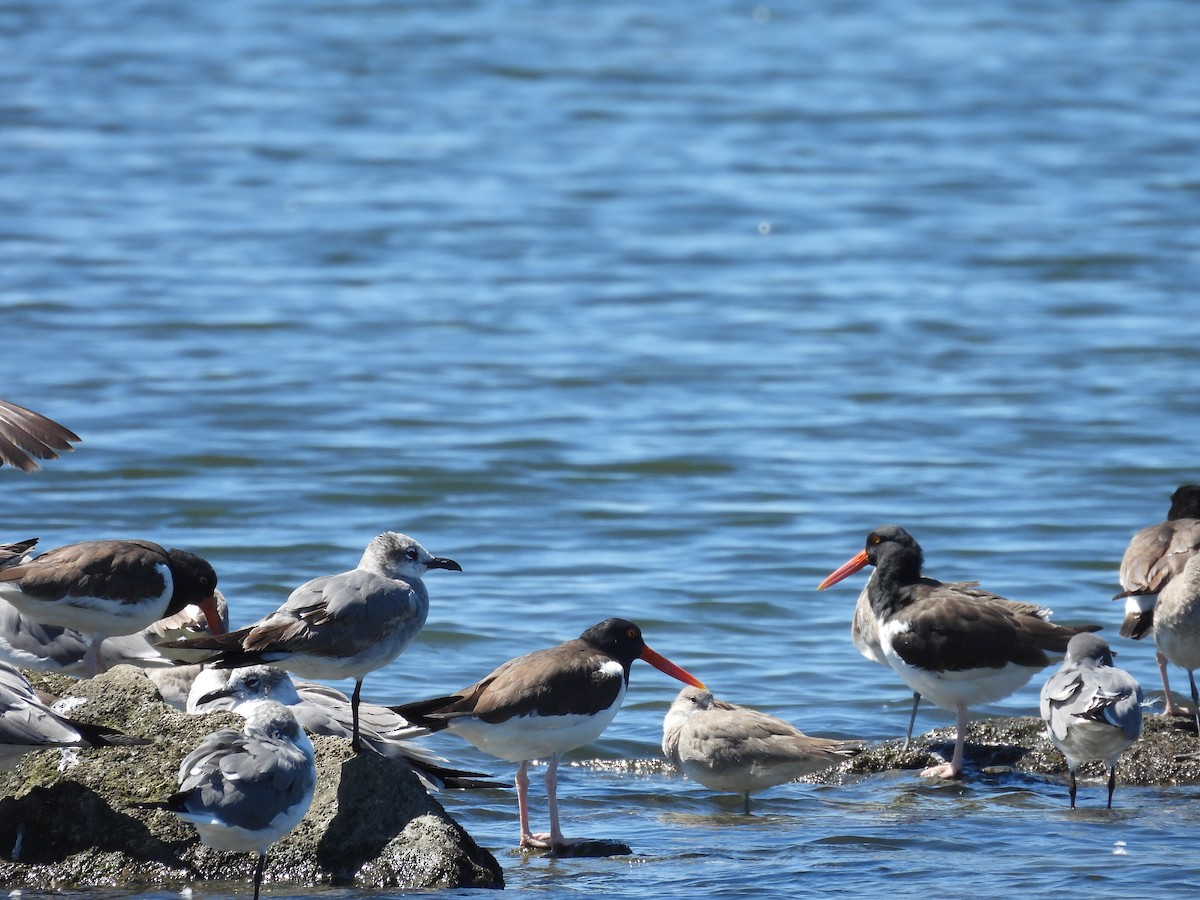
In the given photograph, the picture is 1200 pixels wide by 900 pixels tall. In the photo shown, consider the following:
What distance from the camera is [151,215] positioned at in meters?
26.7

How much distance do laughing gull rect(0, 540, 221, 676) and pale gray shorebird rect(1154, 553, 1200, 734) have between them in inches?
198

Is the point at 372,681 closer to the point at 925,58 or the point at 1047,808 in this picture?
the point at 1047,808

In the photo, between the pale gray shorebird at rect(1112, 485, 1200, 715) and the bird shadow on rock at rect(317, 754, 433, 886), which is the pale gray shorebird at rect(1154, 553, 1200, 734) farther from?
the bird shadow on rock at rect(317, 754, 433, 886)

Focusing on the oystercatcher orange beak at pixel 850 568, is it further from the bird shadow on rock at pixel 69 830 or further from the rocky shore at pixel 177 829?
→ the bird shadow on rock at pixel 69 830

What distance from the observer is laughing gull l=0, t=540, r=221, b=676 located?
28.4 ft

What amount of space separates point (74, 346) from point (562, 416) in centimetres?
583

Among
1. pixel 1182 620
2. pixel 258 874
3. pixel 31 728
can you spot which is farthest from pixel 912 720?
pixel 31 728

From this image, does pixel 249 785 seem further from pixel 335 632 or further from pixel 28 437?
pixel 28 437

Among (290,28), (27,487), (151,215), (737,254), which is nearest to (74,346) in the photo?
(27,487)

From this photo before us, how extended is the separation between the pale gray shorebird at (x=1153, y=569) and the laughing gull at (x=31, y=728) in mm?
5752

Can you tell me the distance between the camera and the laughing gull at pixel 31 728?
696 centimetres

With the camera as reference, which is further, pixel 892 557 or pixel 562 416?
pixel 562 416

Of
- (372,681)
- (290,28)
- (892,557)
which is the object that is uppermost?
(290,28)

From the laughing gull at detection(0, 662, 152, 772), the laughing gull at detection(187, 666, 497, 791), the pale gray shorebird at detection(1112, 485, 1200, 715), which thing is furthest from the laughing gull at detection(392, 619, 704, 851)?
the pale gray shorebird at detection(1112, 485, 1200, 715)
